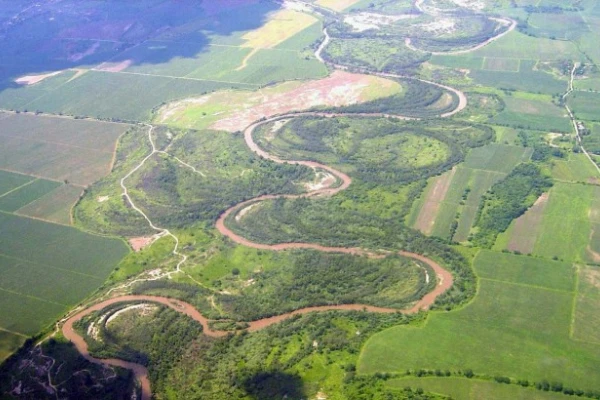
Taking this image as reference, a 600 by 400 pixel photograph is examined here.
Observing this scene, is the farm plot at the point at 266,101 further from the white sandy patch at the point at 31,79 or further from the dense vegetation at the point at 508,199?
the dense vegetation at the point at 508,199

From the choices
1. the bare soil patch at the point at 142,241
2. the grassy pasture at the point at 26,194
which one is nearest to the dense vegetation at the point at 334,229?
the bare soil patch at the point at 142,241

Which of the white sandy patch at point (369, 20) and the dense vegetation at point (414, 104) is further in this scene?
the white sandy patch at point (369, 20)

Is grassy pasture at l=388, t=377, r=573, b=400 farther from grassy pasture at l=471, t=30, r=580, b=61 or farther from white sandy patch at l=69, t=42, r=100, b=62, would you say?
white sandy patch at l=69, t=42, r=100, b=62

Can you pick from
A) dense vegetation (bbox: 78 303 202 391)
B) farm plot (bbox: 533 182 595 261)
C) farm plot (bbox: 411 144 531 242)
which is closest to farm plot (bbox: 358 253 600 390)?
farm plot (bbox: 533 182 595 261)

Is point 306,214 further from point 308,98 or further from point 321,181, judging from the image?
point 308,98

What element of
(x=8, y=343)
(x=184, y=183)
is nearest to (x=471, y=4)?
(x=184, y=183)

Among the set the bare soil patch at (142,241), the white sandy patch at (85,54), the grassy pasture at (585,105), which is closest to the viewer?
the bare soil patch at (142,241)
